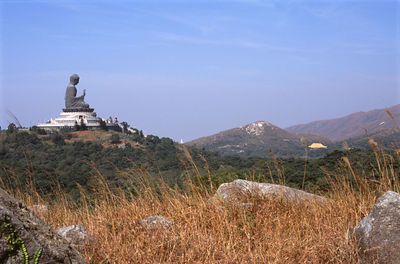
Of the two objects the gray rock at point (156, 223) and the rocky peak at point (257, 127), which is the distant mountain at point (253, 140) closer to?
the rocky peak at point (257, 127)

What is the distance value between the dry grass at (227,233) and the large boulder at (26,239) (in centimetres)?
94

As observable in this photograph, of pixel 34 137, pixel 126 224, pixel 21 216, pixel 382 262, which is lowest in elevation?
pixel 382 262

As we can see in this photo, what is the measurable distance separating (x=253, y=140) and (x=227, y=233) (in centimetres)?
7503

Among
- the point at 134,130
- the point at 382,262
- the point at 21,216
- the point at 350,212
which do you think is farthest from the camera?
the point at 134,130

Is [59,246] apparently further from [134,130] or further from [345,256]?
[134,130]

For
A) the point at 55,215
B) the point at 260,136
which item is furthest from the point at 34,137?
the point at 260,136

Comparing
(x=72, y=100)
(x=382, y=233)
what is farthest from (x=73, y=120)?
(x=382, y=233)

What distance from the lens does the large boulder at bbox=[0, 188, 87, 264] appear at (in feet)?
5.98

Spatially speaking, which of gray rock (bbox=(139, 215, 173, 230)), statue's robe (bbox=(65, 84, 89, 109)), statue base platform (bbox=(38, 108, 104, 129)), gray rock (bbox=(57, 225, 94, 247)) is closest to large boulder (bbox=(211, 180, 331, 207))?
gray rock (bbox=(139, 215, 173, 230))

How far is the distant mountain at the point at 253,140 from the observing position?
71.1 meters

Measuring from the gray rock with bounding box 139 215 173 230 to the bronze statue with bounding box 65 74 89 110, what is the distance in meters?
49.2

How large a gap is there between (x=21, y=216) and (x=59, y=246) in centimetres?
25

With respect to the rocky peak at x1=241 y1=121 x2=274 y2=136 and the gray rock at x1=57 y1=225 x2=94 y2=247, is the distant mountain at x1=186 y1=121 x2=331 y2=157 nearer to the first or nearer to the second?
the rocky peak at x1=241 y1=121 x2=274 y2=136

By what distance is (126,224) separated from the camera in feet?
12.8
